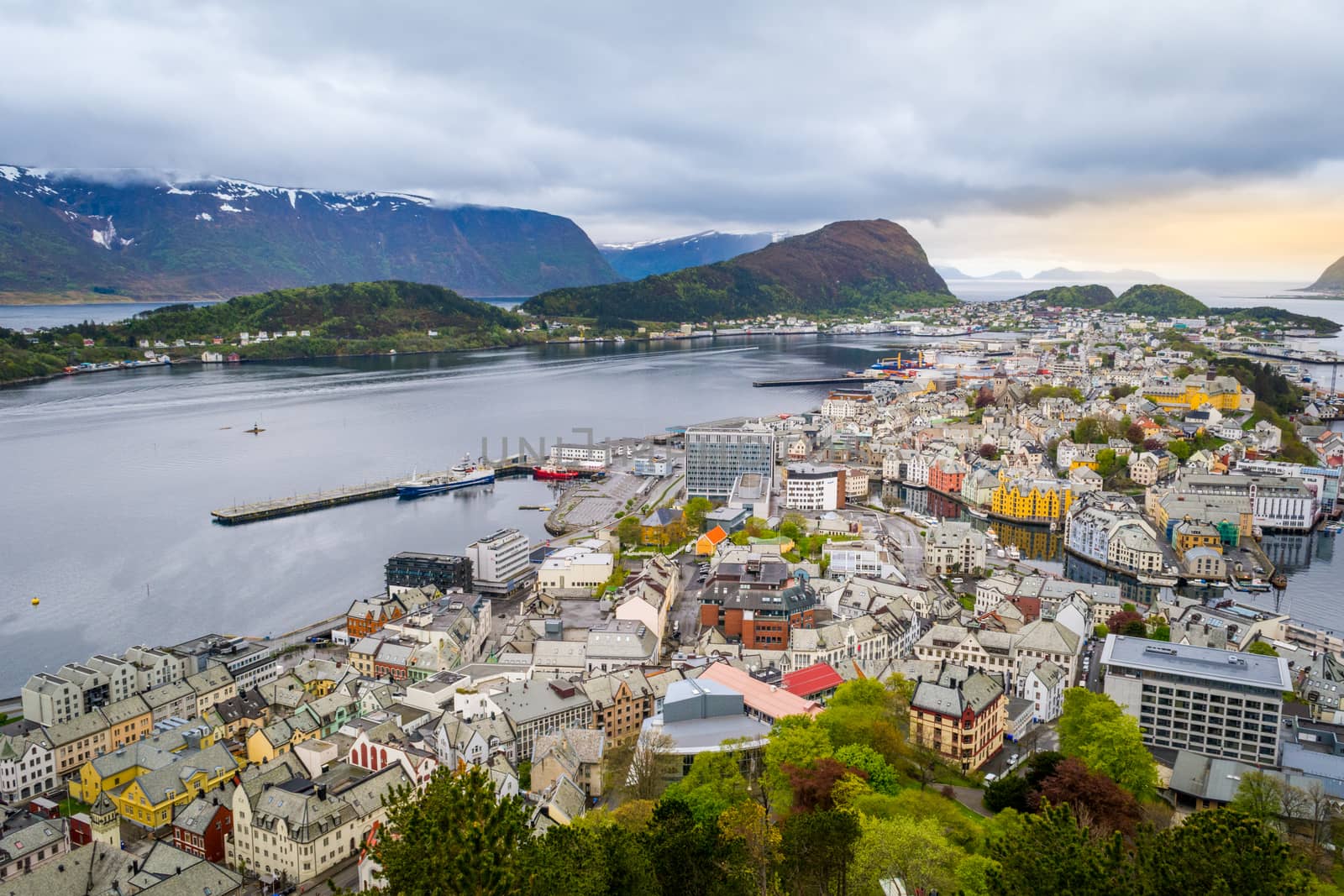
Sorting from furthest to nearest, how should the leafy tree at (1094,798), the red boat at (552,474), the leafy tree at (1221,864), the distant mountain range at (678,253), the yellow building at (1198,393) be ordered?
1. the distant mountain range at (678,253)
2. the yellow building at (1198,393)
3. the red boat at (552,474)
4. the leafy tree at (1094,798)
5. the leafy tree at (1221,864)

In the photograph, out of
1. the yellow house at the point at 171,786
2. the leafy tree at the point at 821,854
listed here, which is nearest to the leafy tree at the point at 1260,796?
the leafy tree at the point at 821,854

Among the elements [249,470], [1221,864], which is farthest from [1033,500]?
[249,470]

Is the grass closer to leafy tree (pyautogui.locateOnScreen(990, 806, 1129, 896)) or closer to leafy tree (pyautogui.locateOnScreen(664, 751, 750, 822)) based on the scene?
leafy tree (pyautogui.locateOnScreen(664, 751, 750, 822))

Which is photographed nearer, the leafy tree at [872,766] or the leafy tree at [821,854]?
the leafy tree at [821,854]

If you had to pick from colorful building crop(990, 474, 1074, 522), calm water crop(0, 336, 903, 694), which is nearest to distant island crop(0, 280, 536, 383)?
calm water crop(0, 336, 903, 694)

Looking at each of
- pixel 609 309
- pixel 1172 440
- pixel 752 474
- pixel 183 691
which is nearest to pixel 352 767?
pixel 183 691

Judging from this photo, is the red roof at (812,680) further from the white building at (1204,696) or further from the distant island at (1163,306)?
the distant island at (1163,306)

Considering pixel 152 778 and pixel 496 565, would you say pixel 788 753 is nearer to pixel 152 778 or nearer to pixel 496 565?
pixel 152 778

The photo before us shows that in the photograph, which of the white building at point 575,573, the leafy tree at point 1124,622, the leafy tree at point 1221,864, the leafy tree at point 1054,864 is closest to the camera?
the leafy tree at point 1221,864
